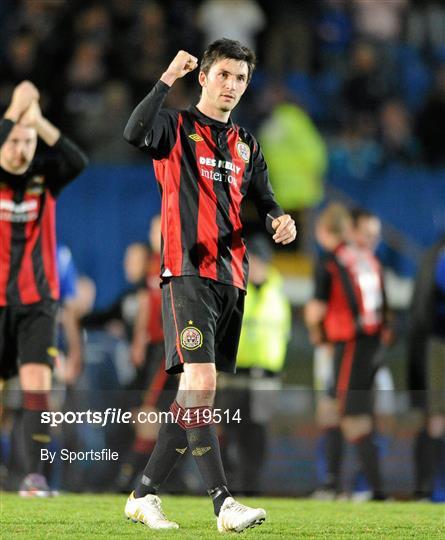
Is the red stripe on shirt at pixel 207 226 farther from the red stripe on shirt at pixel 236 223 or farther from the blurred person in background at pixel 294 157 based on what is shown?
the blurred person in background at pixel 294 157

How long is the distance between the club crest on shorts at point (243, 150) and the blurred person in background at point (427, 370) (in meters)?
2.80

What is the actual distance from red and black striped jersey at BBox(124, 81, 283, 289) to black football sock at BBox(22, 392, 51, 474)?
1.91 metres

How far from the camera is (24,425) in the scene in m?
6.87

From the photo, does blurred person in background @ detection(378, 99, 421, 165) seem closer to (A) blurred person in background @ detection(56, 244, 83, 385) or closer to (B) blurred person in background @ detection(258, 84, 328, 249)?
(B) blurred person in background @ detection(258, 84, 328, 249)

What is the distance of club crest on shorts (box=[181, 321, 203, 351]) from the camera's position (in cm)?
507

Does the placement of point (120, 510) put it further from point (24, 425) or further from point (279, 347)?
point (279, 347)

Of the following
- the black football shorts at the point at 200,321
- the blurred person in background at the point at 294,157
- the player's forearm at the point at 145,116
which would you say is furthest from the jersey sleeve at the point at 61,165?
the blurred person in background at the point at 294,157

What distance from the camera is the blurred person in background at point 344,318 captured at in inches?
324

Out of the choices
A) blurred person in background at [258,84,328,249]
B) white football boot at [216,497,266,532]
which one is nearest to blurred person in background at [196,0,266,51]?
blurred person in background at [258,84,328,249]

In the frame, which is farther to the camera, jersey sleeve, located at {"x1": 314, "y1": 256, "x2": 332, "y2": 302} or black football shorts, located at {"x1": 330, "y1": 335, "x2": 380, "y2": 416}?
jersey sleeve, located at {"x1": 314, "y1": 256, "x2": 332, "y2": 302}

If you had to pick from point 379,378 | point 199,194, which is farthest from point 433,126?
point 199,194

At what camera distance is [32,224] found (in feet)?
23.0

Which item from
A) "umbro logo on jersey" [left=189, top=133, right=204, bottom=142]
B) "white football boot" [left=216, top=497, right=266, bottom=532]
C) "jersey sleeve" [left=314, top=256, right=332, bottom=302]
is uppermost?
"umbro logo on jersey" [left=189, top=133, right=204, bottom=142]

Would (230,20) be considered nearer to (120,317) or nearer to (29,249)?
(120,317)
